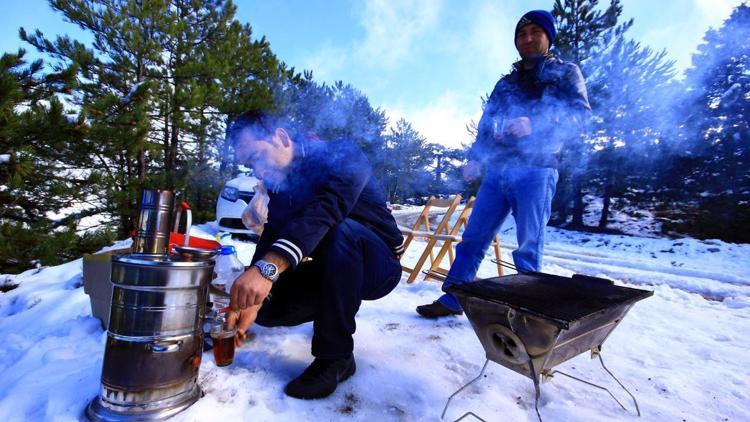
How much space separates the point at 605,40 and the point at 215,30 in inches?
552

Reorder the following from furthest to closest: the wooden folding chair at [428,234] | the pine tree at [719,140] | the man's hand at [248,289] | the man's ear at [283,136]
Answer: the pine tree at [719,140]
the wooden folding chair at [428,234]
the man's ear at [283,136]
the man's hand at [248,289]

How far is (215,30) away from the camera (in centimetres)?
1020

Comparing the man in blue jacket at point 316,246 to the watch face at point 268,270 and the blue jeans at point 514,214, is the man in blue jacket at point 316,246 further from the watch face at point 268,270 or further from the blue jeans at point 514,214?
the blue jeans at point 514,214

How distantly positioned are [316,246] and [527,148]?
6.00 ft

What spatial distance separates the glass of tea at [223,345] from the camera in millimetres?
1753

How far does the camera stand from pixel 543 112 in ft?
9.23

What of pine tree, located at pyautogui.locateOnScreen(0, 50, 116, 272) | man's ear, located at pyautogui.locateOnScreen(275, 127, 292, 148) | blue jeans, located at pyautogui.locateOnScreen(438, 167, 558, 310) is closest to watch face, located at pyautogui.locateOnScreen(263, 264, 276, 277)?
man's ear, located at pyautogui.locateOnScreen(275, 127, 292, 148)

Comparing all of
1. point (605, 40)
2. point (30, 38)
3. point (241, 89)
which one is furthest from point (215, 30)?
point (605, 40)

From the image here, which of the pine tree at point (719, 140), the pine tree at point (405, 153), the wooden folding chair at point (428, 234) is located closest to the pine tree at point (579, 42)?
the pine tree at point (719, 140)

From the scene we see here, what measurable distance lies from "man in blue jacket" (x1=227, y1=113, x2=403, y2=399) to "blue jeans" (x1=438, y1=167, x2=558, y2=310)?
30.9 inches

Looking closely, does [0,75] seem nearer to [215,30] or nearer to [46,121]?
[46,121]

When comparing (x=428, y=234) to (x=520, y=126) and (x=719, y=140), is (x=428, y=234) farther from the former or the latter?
(x=719, y=140)

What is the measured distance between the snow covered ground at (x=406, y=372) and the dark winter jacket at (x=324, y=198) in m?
0.63

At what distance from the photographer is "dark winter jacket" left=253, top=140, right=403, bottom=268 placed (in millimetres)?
1674
